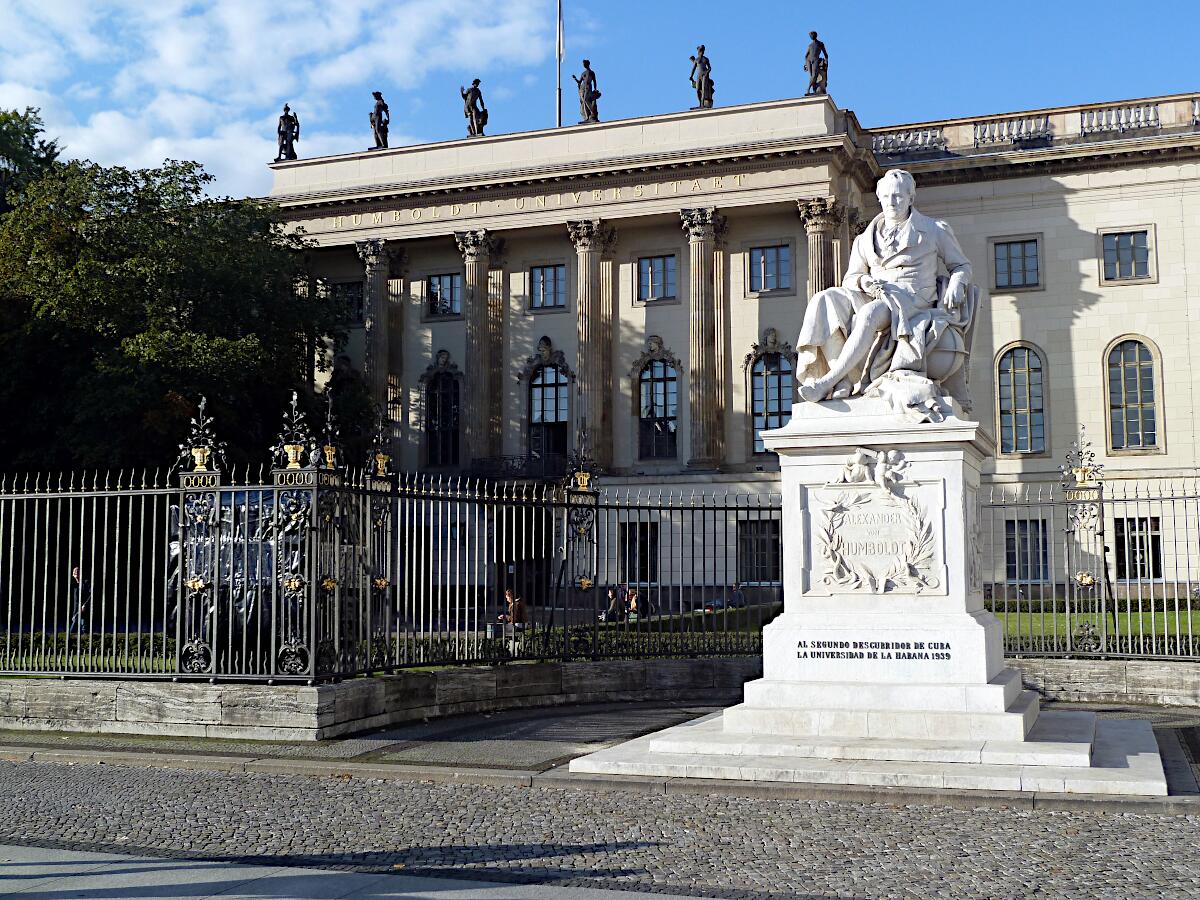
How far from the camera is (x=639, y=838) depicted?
7.39 meters

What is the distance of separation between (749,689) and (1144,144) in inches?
1520

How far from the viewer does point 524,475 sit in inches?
1849

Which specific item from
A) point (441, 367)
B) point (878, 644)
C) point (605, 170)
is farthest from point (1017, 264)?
point (878, 644)

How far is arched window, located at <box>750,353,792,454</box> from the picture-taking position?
45.4 metres

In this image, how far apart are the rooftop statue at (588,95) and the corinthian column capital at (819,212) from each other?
9.06 m

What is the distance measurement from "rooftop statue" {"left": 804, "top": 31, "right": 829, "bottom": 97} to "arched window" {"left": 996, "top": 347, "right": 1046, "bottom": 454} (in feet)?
37.1

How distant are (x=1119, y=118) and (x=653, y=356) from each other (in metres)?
18.0

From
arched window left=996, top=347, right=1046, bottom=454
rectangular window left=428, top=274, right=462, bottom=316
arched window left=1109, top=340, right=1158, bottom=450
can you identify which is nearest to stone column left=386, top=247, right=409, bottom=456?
rectangular window left=428, top=274, right=462, bottom=316

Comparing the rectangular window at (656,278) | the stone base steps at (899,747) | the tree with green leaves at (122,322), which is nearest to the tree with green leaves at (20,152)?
the tree with green leaves at (122,322)

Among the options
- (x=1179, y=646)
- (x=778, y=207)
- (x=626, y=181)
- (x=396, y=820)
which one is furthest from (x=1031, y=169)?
(x=396, y=820)

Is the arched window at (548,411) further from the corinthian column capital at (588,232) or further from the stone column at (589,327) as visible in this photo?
the corinthian column capital at (588,232)

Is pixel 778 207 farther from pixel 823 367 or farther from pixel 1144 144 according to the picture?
pixel 823 367

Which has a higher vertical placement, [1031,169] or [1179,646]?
[1031,169]

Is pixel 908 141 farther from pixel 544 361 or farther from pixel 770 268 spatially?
pixel 544 361
